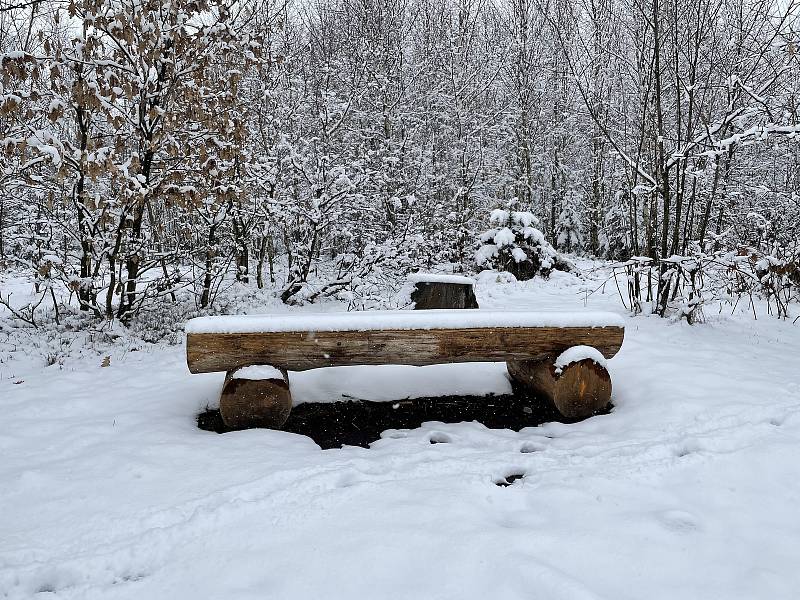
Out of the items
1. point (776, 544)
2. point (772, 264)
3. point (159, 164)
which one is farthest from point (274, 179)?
point (776, 544)

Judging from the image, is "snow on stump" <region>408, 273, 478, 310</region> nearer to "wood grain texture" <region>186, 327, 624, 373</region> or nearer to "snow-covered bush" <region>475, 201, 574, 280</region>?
"wood grain texture" <region>186, 327, 624, 373</region>

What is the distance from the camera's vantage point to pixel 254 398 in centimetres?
327

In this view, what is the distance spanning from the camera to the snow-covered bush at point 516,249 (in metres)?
10.6

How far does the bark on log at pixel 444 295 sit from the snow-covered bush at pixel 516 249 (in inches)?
171

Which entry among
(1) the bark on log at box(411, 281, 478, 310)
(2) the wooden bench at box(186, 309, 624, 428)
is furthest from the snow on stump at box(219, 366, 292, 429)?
(1) the bark on log at box(411, 281, 478, 310)

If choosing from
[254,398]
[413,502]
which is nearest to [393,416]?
[254,398]

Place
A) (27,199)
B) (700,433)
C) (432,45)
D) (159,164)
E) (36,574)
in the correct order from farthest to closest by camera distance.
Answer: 1. (432,45)
2. (27,199)
3. (159,164)
4. (700,433)
5. (36,574)

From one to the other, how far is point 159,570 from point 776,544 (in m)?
2.33

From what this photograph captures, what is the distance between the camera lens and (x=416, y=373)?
435 centimetres

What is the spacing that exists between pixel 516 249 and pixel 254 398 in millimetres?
8210

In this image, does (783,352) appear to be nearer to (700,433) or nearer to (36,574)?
(700,433)

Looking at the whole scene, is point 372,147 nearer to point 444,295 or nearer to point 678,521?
point 444,295

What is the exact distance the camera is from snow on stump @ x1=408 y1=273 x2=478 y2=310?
21.3 feet

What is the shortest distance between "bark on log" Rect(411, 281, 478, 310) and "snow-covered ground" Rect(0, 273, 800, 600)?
283 cm
